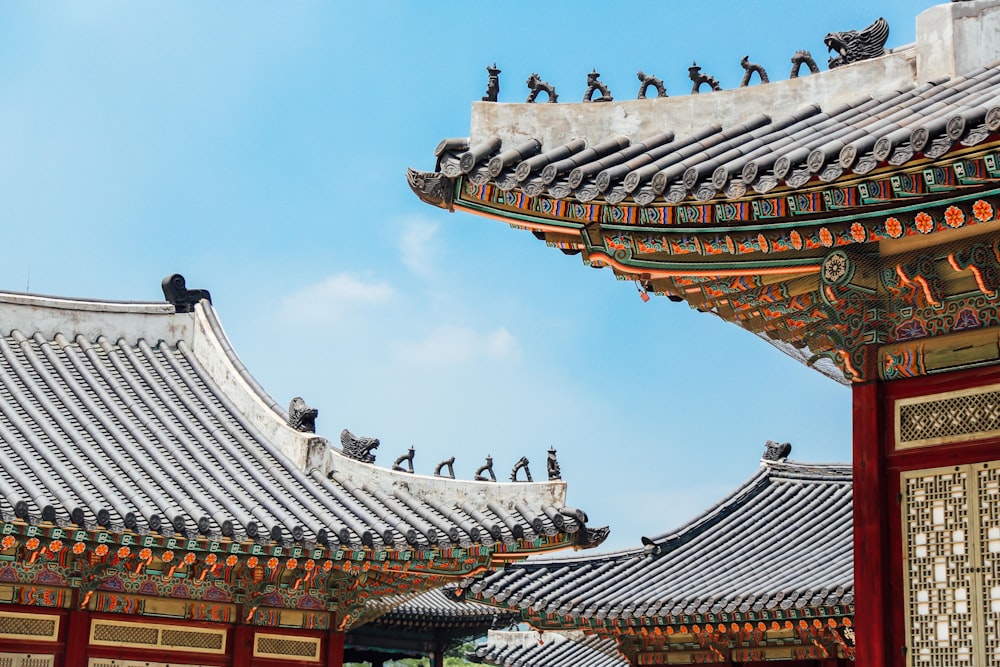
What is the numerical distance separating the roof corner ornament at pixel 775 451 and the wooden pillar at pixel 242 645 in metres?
10.4

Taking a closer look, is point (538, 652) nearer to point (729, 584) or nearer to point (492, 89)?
point (729, 584)

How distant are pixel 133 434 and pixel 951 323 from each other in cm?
923

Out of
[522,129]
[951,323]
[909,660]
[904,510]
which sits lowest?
[909,660]

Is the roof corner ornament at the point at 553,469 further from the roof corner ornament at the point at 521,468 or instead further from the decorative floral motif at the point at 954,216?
the decorative floral motif at the point at 954,216

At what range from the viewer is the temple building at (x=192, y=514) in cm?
1178

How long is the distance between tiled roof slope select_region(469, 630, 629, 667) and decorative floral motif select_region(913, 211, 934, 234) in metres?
16.9

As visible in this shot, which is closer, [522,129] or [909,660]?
[909,660]

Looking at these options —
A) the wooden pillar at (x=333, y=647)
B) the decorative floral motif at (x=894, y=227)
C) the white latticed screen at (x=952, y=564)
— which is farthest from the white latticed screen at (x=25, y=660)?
the decorative floral motif at (x=894, y=227)

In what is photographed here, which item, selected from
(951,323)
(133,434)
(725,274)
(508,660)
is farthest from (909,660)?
(508,660)

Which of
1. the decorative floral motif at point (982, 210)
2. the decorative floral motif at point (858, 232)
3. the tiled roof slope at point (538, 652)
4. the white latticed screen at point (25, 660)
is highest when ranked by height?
the decorative floral motif at point (858, 232)

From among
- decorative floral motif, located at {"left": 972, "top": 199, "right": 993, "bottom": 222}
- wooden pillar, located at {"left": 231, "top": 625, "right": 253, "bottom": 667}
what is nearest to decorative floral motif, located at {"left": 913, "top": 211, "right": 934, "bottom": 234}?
decorative floral motif, located at {"left": 972, "top": 199, "right": 993, "bottom": 222}

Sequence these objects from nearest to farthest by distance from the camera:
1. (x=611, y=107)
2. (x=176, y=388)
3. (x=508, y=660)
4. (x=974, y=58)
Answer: (x=974, y=58), (x=611, y=107), (x=176, y=388), (x=508, y=660)

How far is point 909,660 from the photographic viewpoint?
7328 mm

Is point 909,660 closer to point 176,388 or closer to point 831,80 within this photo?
point 831,80
